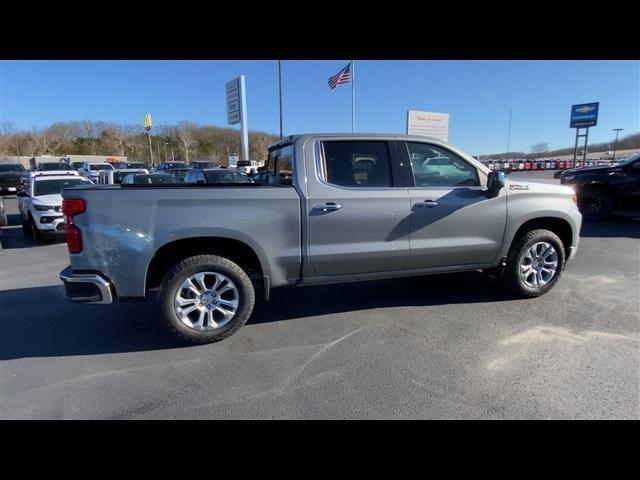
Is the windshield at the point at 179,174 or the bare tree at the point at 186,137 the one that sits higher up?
the bare tree at the point at 186,137

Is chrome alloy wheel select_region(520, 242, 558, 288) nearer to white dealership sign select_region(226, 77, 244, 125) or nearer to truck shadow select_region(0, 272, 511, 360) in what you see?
truck shadow select_region(0, 272, 511, 360)

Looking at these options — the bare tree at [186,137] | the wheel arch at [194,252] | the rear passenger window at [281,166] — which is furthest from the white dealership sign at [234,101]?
the bare tree at [186,137]

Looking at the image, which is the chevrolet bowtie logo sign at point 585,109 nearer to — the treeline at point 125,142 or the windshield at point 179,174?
the windshield at point 179,174

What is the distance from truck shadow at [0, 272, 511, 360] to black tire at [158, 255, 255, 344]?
A: 23cm

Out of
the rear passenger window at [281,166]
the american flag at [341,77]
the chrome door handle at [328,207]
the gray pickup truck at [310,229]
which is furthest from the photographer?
the american flag at [341,77]

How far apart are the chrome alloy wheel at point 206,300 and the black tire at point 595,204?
10.3 m

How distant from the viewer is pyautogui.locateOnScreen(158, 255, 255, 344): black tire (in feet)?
10.2

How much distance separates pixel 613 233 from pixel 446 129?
41.5 ft

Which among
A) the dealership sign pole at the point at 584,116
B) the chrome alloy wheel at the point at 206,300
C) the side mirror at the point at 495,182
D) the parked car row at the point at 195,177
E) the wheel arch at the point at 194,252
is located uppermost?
the dealership sign pole at the point at 584,116

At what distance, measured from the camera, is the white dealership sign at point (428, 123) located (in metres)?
17.8

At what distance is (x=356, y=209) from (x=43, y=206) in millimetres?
8024

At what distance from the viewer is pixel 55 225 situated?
7.86 meters

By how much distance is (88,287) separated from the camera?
300cm
